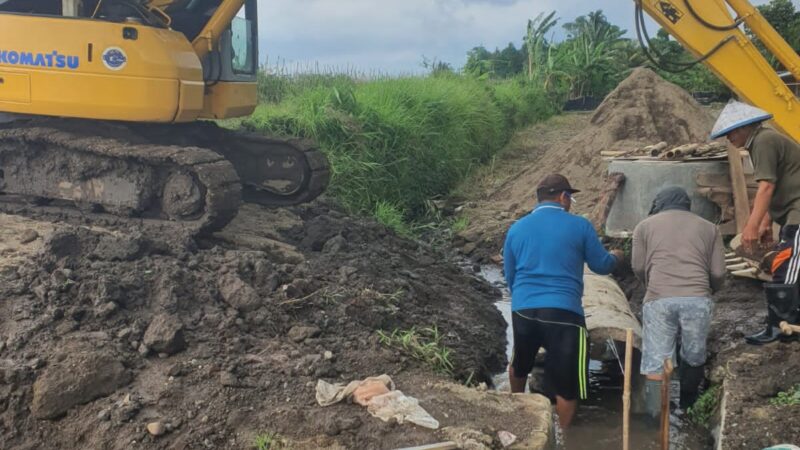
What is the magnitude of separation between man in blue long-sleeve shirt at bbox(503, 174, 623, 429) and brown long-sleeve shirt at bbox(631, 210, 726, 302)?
14.3 inches

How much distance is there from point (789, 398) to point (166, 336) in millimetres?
3786

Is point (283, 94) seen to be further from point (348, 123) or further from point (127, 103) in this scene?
point (127, 103)

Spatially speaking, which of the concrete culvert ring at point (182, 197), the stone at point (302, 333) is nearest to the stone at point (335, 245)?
the concrete culvert ring at point (182, 197)

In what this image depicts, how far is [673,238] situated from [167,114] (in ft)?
15.8

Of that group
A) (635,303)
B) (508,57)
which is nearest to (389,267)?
(635,303)

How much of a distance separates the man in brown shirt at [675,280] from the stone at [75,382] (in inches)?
132

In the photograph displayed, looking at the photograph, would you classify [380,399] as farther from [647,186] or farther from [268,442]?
[647,186]

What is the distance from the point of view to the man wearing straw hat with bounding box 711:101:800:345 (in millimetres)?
5926

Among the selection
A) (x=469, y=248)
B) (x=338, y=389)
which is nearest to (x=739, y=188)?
(x=469, y=248)

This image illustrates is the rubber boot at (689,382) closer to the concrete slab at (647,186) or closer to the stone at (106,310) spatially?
the concrete slab at (647,186)

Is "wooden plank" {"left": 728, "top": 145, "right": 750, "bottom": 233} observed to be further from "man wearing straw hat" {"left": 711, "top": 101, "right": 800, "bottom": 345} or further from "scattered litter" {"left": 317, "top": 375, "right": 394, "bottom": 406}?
"scattered litter" {"left": 317, "top": 375, "right": 394, "bottom": 406}

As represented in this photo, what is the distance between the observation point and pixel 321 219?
381 inches

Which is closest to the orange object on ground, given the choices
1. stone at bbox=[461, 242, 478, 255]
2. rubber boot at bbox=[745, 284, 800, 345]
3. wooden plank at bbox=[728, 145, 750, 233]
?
rubber boot at bbox=[745, 284, 800, 345]

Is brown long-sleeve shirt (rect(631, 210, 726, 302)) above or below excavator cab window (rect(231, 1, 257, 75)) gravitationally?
below
